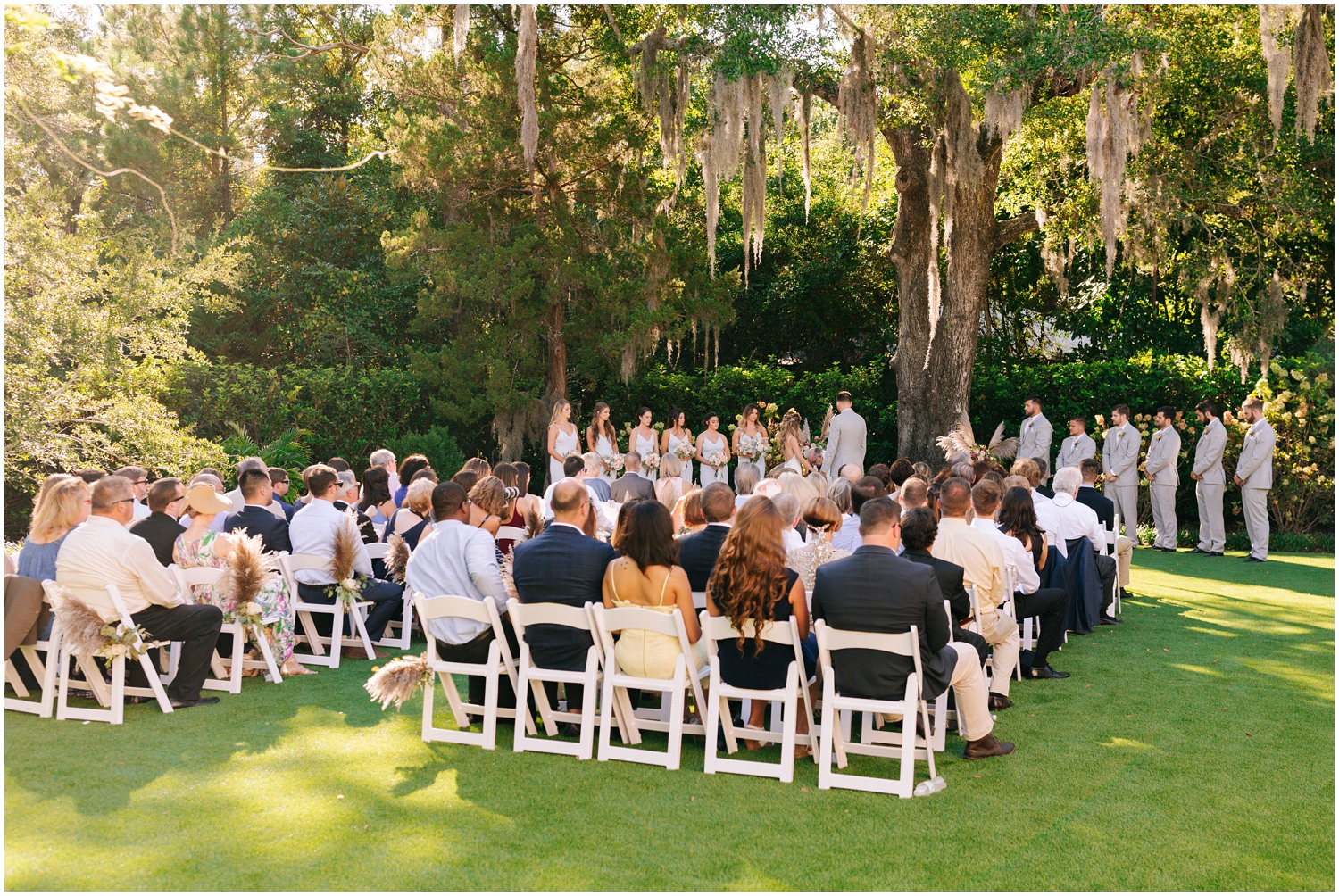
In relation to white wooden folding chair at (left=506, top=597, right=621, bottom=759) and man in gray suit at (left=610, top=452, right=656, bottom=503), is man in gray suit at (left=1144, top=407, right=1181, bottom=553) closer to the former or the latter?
man in gray suit at (left=610, top=452, right=656, bottom=503)

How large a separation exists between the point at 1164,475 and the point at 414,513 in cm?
929

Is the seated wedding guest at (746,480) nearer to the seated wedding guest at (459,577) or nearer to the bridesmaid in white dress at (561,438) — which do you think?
the seated wedding guest at (459,577)

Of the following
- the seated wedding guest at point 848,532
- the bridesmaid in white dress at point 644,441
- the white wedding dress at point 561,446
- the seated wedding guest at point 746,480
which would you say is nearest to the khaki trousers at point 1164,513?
the bridesmaid in white dress at point 644,441

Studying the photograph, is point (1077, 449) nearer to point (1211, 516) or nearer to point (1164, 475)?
point (1164, 475)

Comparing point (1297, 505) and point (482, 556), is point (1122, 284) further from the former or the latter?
point (482, 556)

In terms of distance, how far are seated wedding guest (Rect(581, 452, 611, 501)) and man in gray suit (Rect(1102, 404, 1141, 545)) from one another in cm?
626

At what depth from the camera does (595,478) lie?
10.0 meters

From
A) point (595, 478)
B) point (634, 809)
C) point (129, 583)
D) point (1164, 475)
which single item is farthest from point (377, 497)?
point (1164, 475)

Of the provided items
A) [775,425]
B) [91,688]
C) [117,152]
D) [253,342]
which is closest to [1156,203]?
[775,425]

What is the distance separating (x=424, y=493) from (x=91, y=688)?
93.1 inches

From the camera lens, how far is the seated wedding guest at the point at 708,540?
5422 millimetres

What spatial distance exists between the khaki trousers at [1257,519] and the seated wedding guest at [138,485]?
11.2m

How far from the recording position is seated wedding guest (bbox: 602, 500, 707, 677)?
4.96 metres

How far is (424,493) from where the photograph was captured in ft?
24.0
